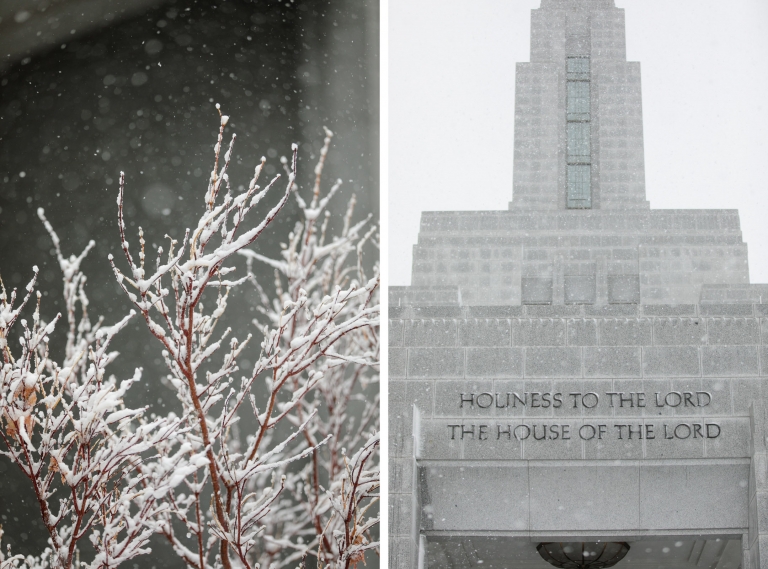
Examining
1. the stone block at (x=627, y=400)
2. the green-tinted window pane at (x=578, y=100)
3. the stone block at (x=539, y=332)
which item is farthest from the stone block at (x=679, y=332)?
the green-tinted window pane at (x=578, y=100)

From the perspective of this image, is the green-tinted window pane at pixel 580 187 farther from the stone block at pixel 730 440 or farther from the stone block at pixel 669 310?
the stone block at pixel 730 440

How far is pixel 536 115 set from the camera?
1.94 metres

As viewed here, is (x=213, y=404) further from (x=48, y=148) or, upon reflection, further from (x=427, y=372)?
(x=48, y=148)

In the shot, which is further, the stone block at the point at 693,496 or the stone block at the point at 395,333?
the stone block at the point at 395,333

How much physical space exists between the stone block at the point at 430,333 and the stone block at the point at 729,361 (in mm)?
590

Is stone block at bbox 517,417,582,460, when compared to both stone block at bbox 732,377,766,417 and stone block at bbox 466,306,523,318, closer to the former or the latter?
stone block at bbox 466,306,523,318

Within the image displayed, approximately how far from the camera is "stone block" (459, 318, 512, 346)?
1.87m

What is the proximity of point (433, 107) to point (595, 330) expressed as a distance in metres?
0.70

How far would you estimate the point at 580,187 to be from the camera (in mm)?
1875

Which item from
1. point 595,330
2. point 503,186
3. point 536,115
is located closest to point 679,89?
point 536,115

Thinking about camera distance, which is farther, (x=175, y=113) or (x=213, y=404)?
(x=175, y=113)

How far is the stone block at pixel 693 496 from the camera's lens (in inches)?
69.7

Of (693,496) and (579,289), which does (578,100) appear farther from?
(693,496)

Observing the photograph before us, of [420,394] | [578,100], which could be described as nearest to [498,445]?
[420,394]
